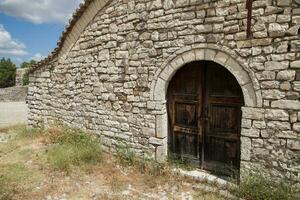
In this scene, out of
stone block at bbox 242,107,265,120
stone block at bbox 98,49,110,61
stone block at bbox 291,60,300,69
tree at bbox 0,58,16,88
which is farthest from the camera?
tree at bbox 0,58,16,88

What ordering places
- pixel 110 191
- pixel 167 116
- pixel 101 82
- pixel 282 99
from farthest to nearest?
pixel 101 82, pixel 167 116, pixel 110 191, pixel 282 99

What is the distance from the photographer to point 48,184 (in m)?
4.70

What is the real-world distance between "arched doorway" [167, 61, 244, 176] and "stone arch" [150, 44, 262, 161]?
0.90 feet

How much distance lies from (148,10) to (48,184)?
145 inches

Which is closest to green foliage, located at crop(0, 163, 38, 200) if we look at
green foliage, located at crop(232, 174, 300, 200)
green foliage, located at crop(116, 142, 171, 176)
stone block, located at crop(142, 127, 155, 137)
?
green foliage, located at crop(116, 142, 171, 176)

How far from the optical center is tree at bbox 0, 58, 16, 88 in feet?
82.2

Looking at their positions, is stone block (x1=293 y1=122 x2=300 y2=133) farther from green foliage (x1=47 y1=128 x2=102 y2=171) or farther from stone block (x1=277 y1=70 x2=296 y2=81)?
green foliage (x1=47 y1=128 x2=102 y2=171)

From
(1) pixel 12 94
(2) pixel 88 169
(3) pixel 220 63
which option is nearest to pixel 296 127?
(3) pixel 220 63

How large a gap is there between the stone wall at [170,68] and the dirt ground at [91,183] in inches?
24.4

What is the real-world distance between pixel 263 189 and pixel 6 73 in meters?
26.5

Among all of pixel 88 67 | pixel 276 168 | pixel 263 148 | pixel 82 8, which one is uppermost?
pixel 82 8

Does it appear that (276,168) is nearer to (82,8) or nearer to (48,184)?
(48,184)

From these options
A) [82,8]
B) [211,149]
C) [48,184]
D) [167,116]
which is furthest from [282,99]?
[82,8]

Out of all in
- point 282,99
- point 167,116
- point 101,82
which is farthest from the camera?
point 101,82
